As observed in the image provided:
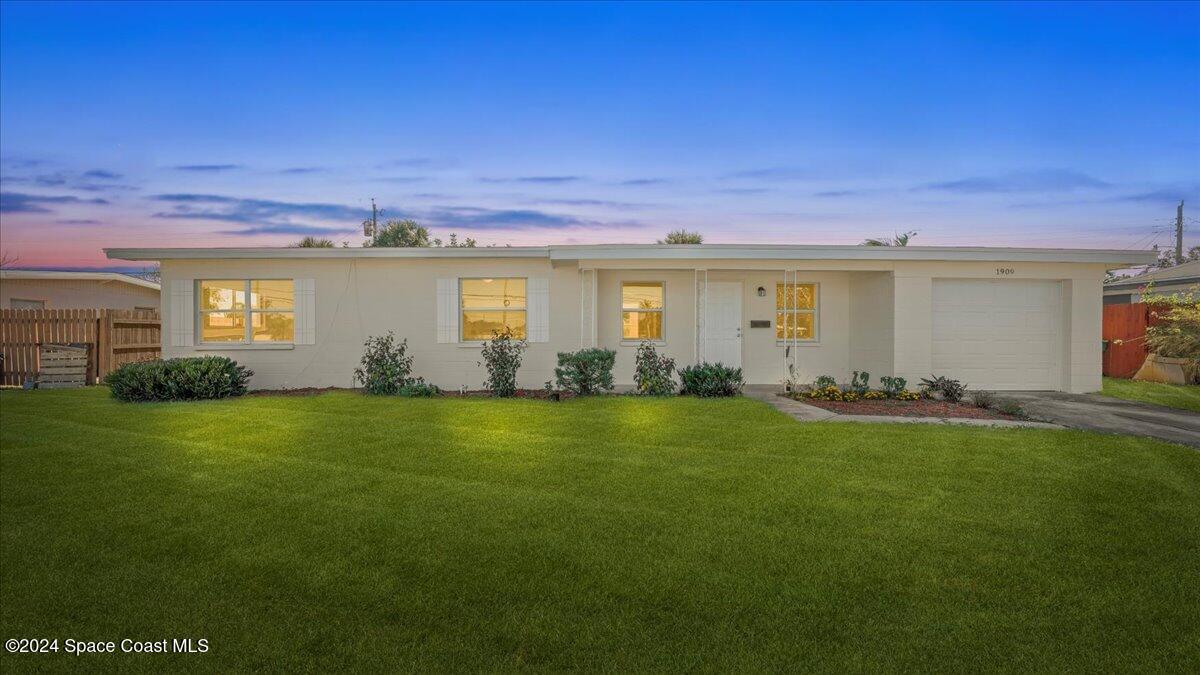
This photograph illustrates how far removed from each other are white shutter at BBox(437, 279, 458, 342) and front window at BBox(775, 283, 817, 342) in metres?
6.36

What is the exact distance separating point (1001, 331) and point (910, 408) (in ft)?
13.6

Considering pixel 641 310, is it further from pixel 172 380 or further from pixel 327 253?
pixel 172 380

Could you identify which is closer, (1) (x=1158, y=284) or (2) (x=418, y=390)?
(2) (x=418, y=390)

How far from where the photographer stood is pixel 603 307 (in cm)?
1255

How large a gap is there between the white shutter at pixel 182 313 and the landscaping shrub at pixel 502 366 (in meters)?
5.75

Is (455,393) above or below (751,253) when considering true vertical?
below

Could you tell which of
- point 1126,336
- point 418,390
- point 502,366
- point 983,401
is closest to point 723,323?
point 502,366

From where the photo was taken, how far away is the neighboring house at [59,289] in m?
18.8

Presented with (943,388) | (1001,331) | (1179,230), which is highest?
(1179,230)

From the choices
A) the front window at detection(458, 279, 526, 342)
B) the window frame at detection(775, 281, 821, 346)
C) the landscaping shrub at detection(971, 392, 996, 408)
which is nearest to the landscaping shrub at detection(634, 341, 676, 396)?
the front window at detection(458, 279, 526, 342)

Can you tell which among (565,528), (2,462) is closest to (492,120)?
(2,462)

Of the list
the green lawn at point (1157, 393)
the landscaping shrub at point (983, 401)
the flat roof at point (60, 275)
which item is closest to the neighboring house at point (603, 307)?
the green lawn at point (1157, 393)

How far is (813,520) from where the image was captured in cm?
433

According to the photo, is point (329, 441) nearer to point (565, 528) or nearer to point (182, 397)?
point (565, 528)
